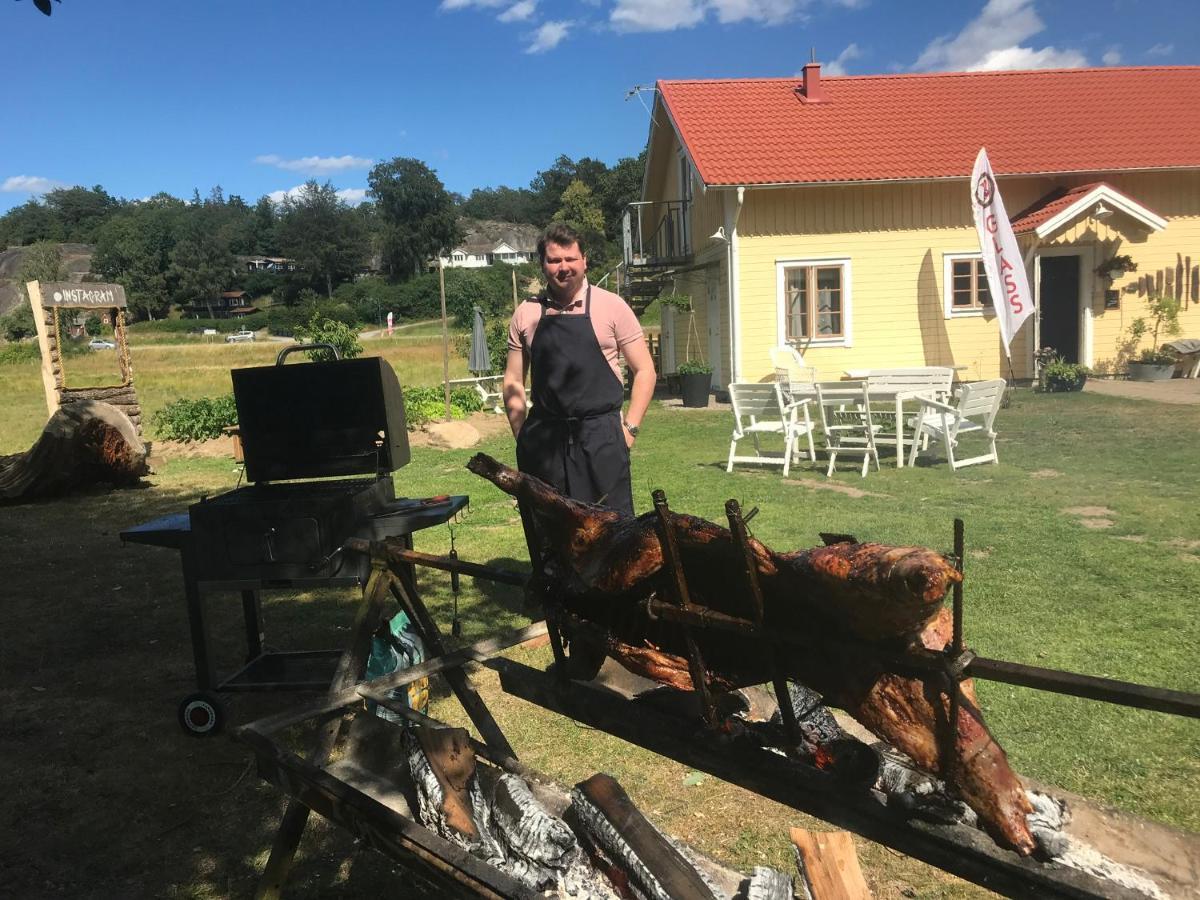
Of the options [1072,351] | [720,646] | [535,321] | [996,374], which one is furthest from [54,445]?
[1072,351]

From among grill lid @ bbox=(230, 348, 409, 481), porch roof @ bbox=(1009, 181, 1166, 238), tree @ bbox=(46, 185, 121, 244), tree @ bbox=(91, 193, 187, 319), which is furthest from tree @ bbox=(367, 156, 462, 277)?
grill lid @ bbox=(230, 348, 409, 481)

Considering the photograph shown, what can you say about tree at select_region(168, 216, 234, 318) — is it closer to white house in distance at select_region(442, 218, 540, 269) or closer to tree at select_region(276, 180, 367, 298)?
tree at select_region(276, 180, 367, 298)

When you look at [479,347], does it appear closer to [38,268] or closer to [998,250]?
[998,250]

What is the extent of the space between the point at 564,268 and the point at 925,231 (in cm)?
1512

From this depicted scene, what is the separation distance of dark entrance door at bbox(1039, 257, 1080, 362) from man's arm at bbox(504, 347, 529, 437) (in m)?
16.8

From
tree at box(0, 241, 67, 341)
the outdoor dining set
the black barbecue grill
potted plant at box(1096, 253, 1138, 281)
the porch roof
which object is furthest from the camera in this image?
tree at box(0, 241, 67, 341)

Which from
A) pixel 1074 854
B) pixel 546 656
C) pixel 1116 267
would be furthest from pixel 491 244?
pixel 1074 854

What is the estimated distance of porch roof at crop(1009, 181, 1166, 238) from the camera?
15.6 metres

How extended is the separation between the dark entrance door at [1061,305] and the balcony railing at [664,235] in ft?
24.7

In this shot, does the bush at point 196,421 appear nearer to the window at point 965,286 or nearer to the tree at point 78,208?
the window at point 965,286

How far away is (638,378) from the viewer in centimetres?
397

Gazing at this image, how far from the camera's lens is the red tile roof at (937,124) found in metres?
16.6

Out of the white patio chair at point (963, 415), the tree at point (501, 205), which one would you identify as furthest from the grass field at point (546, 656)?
the tree at point (501, 205)

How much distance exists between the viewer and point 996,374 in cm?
1702
